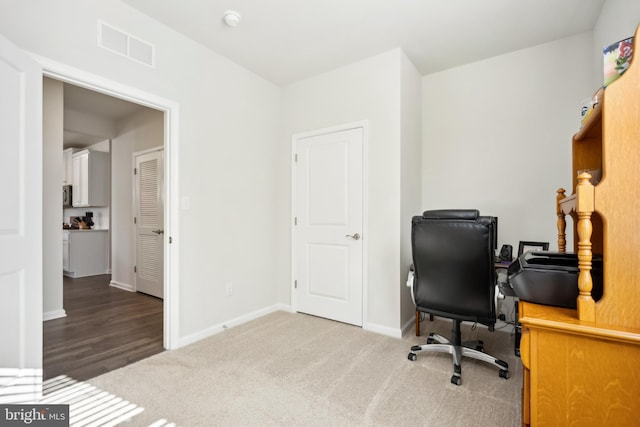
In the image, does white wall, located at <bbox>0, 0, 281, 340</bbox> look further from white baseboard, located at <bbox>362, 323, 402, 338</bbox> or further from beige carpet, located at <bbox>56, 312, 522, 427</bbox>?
white baseboard, located at <bbox>362, 323, 402, 338</bbox>

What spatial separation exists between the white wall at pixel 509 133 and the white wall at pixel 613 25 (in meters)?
0.16

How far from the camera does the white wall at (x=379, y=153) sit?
9.64 feet

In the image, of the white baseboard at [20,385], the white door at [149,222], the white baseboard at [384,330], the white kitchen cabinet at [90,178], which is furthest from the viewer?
A: the white kitchen cabinet at [90,178]

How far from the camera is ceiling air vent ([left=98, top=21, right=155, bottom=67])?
218 centimetres

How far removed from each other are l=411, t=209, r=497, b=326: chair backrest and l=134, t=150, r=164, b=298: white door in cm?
355

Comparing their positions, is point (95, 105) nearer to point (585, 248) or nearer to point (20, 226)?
point (20, 226)

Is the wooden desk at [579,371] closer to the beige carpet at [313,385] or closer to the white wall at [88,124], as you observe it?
the beige carpet at [313,385]

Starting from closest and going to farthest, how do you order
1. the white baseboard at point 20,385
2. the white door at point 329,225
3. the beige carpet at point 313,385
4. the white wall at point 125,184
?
the white baseboard at point 20,385 → the beige carpet at point 313,385 → the white door at point 329,225 → the white wall at point 125,184

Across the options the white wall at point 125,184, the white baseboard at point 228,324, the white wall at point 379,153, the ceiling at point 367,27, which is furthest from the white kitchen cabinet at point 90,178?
the white wall at point 379,153

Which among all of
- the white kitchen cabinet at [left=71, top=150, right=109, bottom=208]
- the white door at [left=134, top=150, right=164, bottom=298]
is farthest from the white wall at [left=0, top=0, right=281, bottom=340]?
the white kitchen cabinet at [left=71, top=150, right=109, bottom=208]

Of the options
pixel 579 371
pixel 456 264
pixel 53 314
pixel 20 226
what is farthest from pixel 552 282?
pixel 53 314

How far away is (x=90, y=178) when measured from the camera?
5.84 m

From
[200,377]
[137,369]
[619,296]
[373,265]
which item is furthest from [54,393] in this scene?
[619,296]

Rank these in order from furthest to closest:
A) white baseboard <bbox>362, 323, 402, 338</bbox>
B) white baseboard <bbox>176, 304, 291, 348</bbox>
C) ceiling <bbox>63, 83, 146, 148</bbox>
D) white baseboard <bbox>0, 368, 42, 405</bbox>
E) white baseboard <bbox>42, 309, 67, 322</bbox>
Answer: ceiling <bbox>63, 83, 146, 148</bbox>
white baseboard <bbox>42, 309, 67, 322</bbox>
white baseboard <bbox>362, 323, 402, 338</bbox>
white baseboard <bbox>176, 304, 291, 348</bbox>
white baseboard <bbox>0, 368, 42, 405</bbox>
